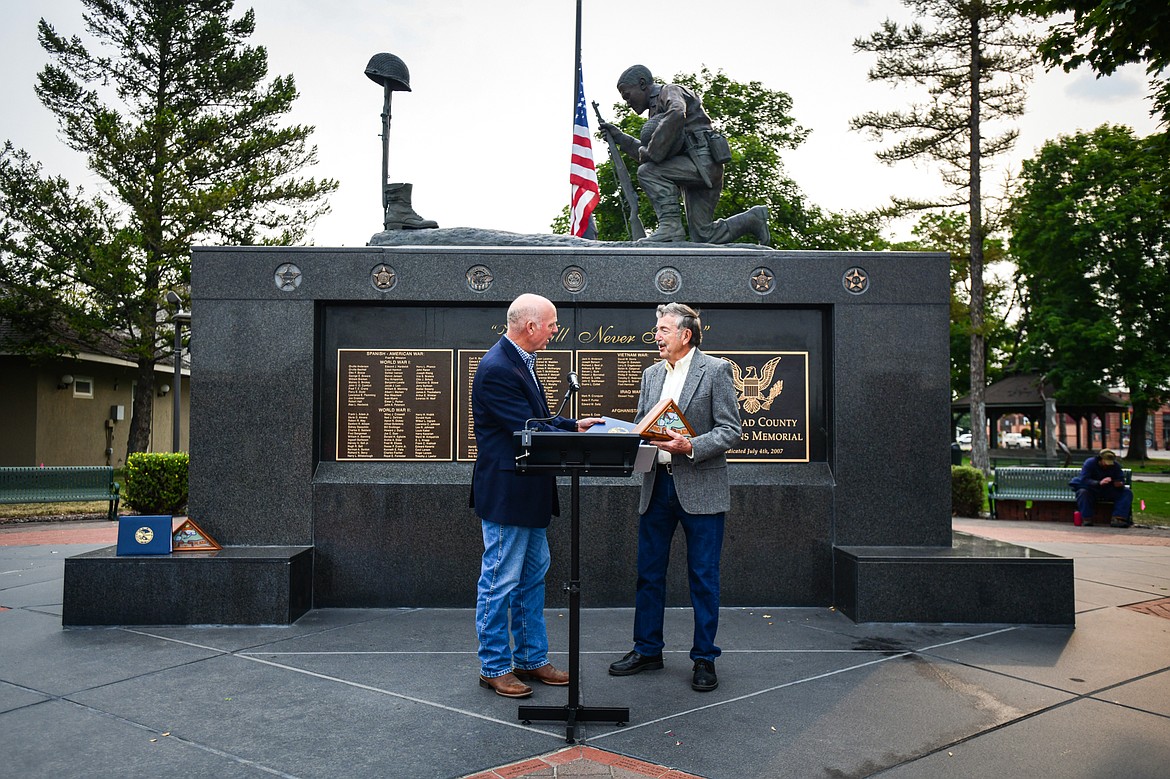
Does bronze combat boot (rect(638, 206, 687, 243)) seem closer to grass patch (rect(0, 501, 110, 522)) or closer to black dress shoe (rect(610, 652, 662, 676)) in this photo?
black dress shoe (rect(610, 652, 662, 676))

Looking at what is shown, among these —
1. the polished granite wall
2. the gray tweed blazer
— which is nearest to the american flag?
the polished granite wall

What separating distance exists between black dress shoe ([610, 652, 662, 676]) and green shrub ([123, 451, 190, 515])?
1290cm

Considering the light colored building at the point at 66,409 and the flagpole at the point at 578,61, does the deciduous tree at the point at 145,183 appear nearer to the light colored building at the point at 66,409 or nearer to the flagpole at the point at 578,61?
the light colored building at the point at 66,409

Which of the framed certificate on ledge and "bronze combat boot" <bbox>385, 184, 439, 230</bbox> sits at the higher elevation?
"bronze combat boot" <bbox>385, 184, 439, 230</bbox>

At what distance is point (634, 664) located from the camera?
4.94 metres

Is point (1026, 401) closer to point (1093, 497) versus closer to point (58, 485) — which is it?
point (1093, 497)

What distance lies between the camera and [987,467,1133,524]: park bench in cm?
1620

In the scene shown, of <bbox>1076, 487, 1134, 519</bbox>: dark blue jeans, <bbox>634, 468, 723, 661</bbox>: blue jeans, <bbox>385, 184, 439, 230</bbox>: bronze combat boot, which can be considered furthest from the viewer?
<bbox>1076, 487, 1134, 519</bbox>: dark blue jeans

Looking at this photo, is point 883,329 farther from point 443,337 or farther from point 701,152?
point 443,337

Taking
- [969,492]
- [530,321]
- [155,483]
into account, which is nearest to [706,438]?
[530,321]

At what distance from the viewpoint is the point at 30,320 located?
82.0 feet

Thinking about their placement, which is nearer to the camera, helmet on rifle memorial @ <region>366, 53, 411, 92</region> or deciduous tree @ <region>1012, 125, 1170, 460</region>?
helmet on rifle memorial @ <region>366, 53, 411, 92</region>

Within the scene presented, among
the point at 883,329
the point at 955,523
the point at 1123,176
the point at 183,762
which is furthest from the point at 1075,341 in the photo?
the point at 183,762

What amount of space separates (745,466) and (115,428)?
28.9 meters
